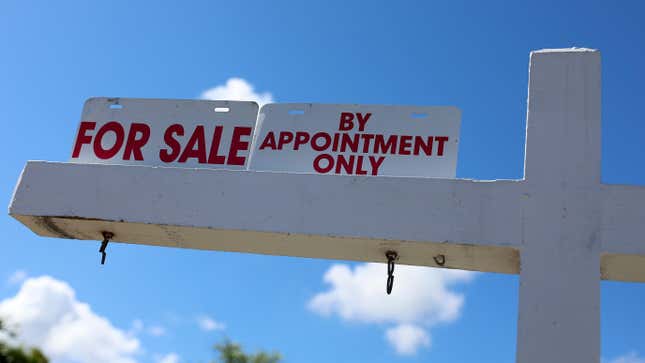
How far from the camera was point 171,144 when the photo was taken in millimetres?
5250

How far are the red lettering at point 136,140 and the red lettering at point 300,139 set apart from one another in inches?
44.1

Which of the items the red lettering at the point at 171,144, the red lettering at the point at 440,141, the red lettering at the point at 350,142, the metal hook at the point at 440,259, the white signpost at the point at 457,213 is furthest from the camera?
the red lettering at the point at 171,144

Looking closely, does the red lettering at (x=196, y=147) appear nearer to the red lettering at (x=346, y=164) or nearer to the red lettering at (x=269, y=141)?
the red lettering at (x=269, y=141)

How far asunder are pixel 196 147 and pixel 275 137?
0.58 m

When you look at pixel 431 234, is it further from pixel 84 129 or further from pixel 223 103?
pixel 84 129

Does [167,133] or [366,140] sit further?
[167,133]

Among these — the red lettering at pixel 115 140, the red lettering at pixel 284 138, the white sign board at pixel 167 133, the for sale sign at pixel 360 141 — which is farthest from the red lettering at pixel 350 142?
the red lettering at pixel 115 140

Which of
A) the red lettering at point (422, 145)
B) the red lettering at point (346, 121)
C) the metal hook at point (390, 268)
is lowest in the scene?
the metal hook at point (390, 268)

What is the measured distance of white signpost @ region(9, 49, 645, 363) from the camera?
4.33 m

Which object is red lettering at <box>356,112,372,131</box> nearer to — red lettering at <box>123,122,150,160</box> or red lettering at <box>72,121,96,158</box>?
red lettering at <box>123,122,150,160</box>

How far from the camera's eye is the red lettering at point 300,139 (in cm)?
513

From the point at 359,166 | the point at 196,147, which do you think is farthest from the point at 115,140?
the point at 359,166

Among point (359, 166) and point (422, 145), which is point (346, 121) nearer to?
point (359, 166)

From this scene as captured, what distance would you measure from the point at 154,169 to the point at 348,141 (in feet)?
4.51
